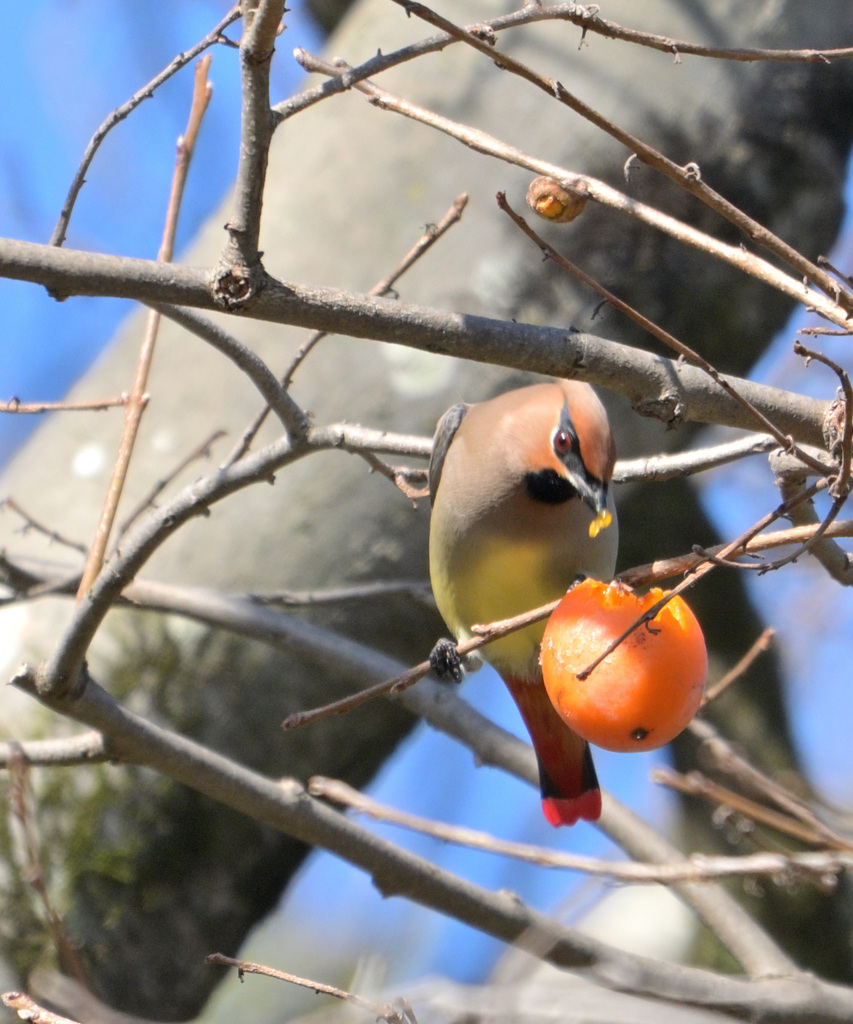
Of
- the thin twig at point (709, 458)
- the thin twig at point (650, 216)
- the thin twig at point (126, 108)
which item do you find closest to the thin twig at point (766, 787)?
the thin twig at point (709, 458)

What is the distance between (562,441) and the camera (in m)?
2.20

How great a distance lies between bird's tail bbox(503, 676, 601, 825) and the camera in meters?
2.39

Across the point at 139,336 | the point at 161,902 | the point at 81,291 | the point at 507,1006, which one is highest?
the point at 139,336

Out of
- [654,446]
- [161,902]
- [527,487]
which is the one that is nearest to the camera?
Answer: [527,487]

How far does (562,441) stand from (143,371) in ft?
2.76

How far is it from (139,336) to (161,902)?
1.86 metres

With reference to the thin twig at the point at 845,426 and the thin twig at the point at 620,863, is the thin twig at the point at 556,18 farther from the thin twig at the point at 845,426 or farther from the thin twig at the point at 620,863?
the thin twig at the point at 620,863

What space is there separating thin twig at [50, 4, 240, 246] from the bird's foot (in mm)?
1226

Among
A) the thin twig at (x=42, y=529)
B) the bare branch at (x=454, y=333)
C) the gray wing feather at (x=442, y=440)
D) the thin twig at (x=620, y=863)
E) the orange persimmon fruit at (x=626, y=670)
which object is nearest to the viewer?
the bare branch at (x=454, y=333)

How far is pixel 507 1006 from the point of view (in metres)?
1.23

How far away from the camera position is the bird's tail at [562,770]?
2391mm

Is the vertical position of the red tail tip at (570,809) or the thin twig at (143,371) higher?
the thin twig at (143,371)

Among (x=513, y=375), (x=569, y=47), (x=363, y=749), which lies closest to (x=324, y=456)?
(x=513, y=375)

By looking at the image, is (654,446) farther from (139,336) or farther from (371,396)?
(139,336)
